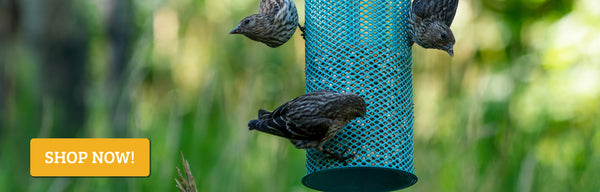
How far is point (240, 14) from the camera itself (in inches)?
273

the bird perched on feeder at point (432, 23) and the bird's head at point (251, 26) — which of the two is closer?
the bird perched on feeder at point (432, 23)

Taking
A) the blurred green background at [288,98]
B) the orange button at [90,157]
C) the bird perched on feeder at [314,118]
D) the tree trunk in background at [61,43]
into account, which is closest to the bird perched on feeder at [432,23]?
the bird perched on feeder at [314,118]

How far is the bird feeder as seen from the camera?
15.5 feet

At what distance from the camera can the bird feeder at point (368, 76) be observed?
471 cm

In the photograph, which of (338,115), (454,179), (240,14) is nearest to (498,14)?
(454,179)

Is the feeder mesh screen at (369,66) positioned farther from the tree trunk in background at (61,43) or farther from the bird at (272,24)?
the tree trunk in background at (61,43)

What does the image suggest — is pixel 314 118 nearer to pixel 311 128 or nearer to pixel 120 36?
pixel 311 128

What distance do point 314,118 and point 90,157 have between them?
3.34 metres

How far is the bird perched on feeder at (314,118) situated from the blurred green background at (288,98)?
5.36 ft

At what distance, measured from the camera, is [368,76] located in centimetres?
477

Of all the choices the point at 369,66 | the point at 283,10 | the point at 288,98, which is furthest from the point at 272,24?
the point at 288,98

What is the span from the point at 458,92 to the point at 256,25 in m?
2.65

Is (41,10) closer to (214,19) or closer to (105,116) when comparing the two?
(214,19)

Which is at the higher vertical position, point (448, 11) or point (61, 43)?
point (61, 43)
